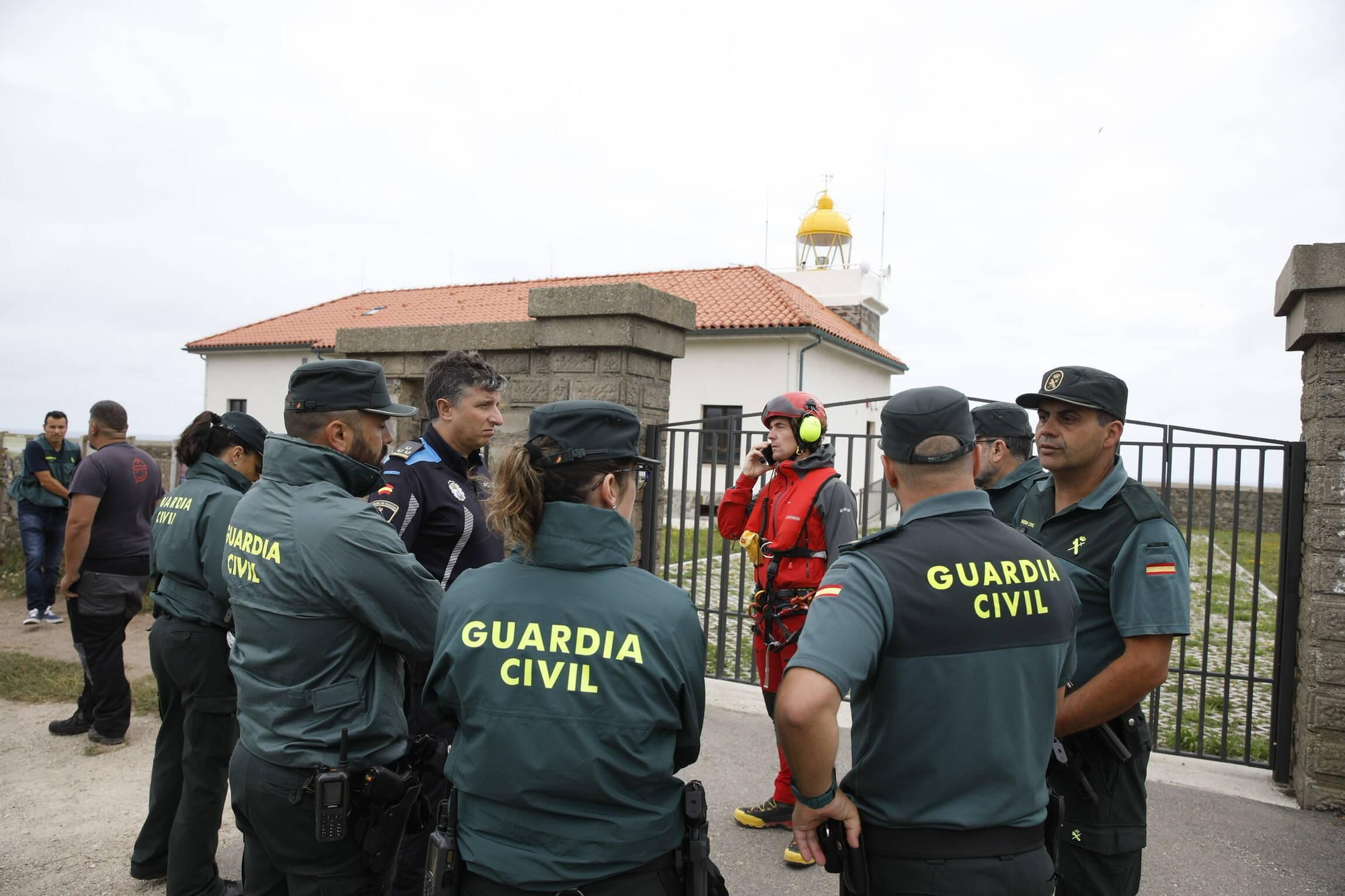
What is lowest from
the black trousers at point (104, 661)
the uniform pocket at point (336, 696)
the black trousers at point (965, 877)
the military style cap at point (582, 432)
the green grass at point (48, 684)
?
the green grass at point (48, 684)

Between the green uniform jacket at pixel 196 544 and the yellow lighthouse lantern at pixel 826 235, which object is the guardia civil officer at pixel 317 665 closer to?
the green uniform jacket at pixel 196 544

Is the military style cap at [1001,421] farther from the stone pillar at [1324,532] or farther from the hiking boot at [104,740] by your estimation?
the hiking boot at [104,740]

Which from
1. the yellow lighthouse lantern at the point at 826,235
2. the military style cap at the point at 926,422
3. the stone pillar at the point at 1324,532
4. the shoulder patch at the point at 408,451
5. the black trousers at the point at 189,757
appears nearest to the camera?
the military style cap at the point at 926,422

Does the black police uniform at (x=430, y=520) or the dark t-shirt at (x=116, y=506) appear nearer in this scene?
the black police uniform at (x=430, y=520)

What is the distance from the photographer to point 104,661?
5.08 meters

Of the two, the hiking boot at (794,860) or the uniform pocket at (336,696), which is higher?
the uniform pocket at (336,696)

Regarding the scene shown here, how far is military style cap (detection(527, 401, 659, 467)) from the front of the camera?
6.55 feet

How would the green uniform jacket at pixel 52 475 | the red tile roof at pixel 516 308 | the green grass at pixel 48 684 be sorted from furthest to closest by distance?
the red tile roof at pixel 516 308, the green uniform jacket at pixel 52 475, the green grass at pixel 48 684

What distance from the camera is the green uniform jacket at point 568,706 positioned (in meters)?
1.82

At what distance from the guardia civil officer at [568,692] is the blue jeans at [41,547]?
8299 millimetres

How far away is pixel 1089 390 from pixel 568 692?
1914 mm

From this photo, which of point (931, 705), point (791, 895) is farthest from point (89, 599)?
point (931, 705)

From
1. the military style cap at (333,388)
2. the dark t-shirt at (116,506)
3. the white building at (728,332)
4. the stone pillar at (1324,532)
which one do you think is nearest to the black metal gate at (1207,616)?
the stone pillar at (1324,532)

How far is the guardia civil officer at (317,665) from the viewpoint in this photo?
2346mm
